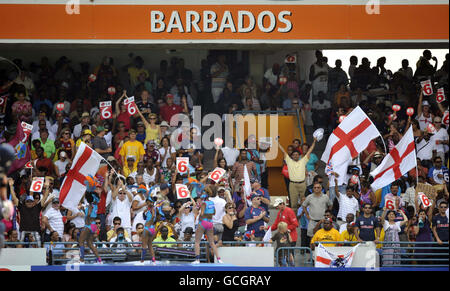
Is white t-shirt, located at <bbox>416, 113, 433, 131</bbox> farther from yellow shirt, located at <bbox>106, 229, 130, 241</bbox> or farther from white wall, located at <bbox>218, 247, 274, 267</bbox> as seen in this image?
yellow shirt, located at <bbox>106, 229, 130, 241</bbox>

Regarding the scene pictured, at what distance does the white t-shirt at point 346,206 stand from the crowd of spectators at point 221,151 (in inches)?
0.7

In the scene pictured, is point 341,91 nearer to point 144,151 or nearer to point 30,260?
point 144,151

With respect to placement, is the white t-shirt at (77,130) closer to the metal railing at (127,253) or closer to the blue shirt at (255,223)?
the metal railing at (127,253)

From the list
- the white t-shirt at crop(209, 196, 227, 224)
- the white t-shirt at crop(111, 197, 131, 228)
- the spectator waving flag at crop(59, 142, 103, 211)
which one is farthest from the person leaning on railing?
the spectator waving flag at crop(59, 142, 103, 211)

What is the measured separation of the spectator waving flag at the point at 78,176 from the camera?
1870 centimetres

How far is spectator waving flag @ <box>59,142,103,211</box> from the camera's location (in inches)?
736

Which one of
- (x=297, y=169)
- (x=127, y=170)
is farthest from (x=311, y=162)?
(x=127, y=170)

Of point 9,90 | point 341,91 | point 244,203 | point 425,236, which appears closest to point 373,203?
point 425,236

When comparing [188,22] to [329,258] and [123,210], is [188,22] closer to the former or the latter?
[123,210]

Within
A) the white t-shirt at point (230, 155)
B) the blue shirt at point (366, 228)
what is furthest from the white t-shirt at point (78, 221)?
the blue shirt at point (366, 228)

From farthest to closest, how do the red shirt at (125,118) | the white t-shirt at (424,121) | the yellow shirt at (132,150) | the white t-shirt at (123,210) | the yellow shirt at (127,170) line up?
the white t-shirt at (424,121) < the red shirt at (125,118) < the yellow shirt at (132,150) < the yellow shirt at (127,170) < the white t-shirt at (123,210)

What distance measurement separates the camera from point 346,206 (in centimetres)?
1922

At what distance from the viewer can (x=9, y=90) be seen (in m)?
22.9

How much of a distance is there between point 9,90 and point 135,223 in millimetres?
5539
